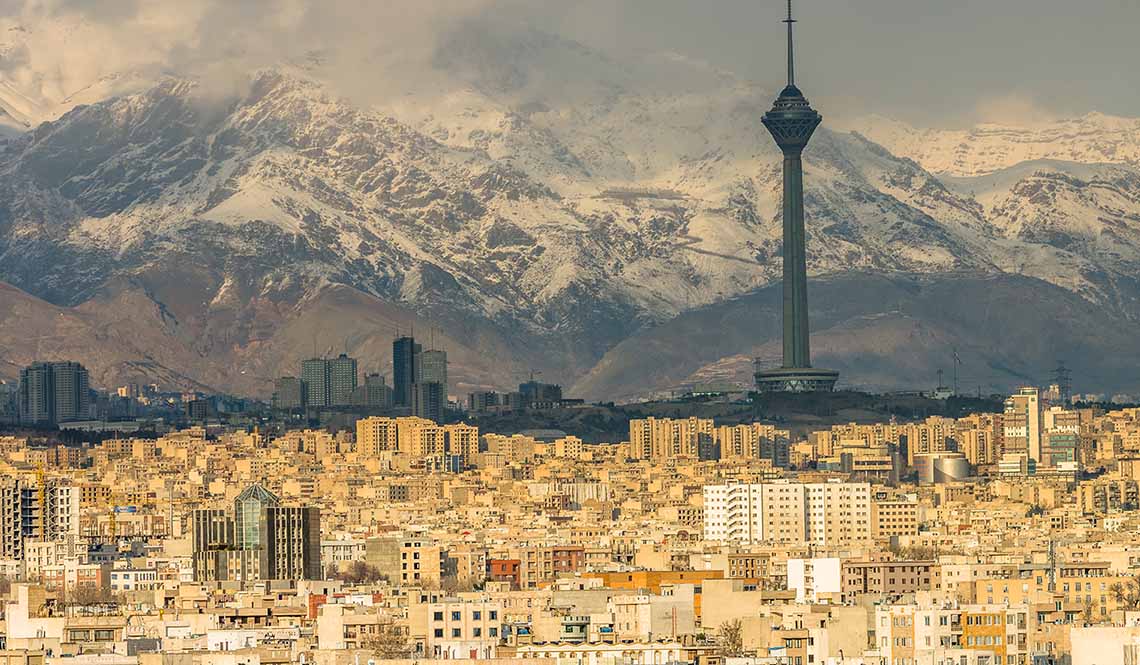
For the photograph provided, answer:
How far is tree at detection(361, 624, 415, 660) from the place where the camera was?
7650 centimetres

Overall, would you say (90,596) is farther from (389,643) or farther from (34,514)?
(34,514)

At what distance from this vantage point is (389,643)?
267 ft

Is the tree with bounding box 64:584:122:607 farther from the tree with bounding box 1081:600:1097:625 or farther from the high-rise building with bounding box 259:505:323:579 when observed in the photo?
the tree with bounding box 1081:600:1097:625

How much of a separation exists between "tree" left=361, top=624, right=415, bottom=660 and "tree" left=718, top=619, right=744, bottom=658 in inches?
227

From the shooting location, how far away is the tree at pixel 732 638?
80.4m

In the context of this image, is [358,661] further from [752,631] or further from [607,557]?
[607,557]

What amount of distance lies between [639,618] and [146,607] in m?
22.6

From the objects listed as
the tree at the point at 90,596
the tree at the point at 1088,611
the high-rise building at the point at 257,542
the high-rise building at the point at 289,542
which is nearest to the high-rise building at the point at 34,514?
the high-rise building at the point at 257,542

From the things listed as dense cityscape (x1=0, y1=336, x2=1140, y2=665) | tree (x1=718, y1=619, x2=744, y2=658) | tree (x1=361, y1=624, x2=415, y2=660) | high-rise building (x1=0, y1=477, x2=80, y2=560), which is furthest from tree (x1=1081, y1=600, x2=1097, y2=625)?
high-rise building (x1=0, y1=477, x2=80, y2=560)

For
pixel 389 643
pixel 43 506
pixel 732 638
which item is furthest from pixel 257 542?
pixel 389 643

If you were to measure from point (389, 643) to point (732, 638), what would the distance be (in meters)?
8.36

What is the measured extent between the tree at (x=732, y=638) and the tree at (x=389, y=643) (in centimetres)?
575

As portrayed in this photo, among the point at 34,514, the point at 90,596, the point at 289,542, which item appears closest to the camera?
the point at 90,596

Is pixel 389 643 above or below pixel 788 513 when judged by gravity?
below
